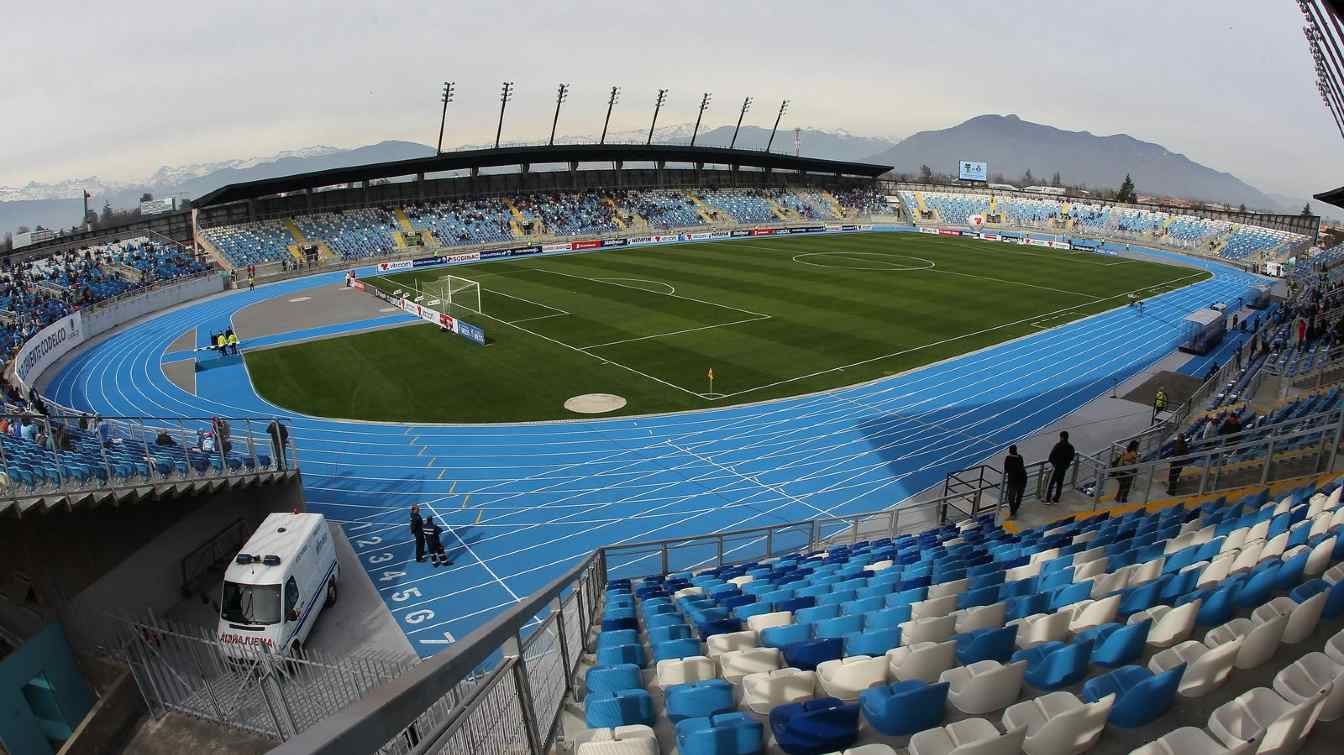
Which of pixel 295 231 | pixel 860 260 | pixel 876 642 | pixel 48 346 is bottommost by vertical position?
pixel 48 346

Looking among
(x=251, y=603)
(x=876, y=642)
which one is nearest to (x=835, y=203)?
(x=251, y=603)

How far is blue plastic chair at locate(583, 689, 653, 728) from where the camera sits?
554 centimetres

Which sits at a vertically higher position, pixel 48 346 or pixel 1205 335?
pixel 1205 335

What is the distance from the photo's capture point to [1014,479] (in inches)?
542

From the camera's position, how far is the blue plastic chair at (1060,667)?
5.73 metres

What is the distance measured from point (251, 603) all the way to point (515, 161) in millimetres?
65180

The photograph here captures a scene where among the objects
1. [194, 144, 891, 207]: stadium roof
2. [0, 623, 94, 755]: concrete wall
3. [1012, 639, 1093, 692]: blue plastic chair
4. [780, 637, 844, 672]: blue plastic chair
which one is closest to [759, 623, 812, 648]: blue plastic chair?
[780, 637, 844, 672]: blue plastic chair

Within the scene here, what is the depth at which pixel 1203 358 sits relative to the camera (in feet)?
108

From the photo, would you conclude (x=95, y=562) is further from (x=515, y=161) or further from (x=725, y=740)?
(x=515, y=161)

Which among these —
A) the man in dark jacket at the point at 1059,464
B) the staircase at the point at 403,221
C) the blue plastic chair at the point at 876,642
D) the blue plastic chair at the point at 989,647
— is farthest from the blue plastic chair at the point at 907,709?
the staircase at the point at 403,221

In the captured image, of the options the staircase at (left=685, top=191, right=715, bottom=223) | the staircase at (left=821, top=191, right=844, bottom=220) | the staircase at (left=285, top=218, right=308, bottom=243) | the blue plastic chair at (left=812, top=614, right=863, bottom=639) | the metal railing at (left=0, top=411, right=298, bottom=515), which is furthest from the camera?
the staircase at (left=821, top=191, right=844, bottom=220)

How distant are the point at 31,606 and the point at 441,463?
10446 millimetres

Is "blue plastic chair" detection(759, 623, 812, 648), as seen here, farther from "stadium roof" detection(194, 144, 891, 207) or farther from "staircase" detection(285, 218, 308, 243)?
"staircase" detection(285, 218, 308, 243)

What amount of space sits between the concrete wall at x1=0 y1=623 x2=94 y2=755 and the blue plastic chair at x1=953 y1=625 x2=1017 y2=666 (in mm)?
13585
